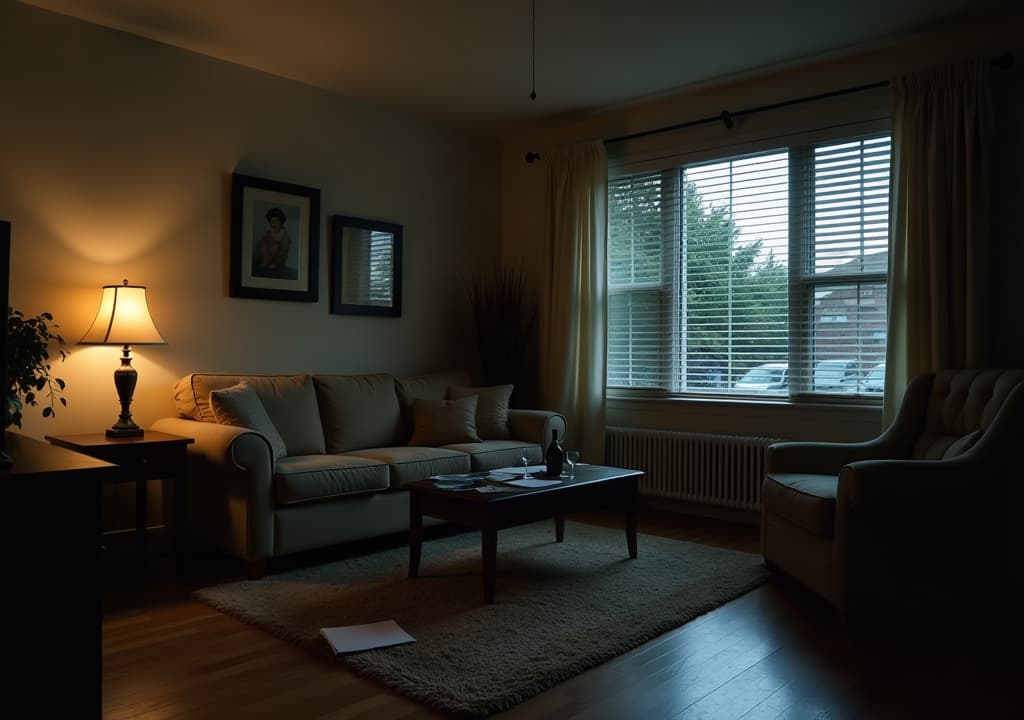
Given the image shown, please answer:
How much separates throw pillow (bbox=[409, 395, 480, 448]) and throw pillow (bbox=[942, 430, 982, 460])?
8.10 ft

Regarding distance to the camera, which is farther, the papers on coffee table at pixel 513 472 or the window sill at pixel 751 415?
the window sill at pixel 751 415

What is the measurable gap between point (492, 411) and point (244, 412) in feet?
5.23

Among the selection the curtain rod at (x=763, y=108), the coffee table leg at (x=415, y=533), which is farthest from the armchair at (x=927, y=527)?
the curtain rod at (x=763, y=108)

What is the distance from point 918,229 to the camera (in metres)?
3.84

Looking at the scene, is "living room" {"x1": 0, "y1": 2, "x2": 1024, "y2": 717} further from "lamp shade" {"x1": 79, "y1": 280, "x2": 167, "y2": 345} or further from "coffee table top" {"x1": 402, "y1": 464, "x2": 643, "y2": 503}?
"coffee table top" {"x1": 402, "y1": 464, "x2": 643, "y2": 503}

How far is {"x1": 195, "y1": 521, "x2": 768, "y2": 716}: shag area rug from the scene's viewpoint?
236cm

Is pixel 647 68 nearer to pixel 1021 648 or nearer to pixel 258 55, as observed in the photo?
pixel 258 55

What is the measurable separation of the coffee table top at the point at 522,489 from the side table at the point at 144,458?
3.29ft

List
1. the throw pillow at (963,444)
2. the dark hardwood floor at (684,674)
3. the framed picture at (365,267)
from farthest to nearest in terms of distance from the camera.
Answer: the framed picture at (365,267) → the throw pillow at (963,444) → the dark hardwood floor at (684,674)

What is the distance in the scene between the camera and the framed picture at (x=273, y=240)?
4336 mm

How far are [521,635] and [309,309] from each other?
2.73 meters

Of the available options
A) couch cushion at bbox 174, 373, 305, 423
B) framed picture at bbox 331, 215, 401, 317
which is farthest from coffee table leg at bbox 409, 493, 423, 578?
framed picture at bbox 331, 215, 401, 317

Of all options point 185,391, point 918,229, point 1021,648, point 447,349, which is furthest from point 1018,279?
point 185,391

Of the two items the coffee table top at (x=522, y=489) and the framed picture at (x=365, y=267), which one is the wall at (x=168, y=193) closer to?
the framed picture at (x=365, y=267)
